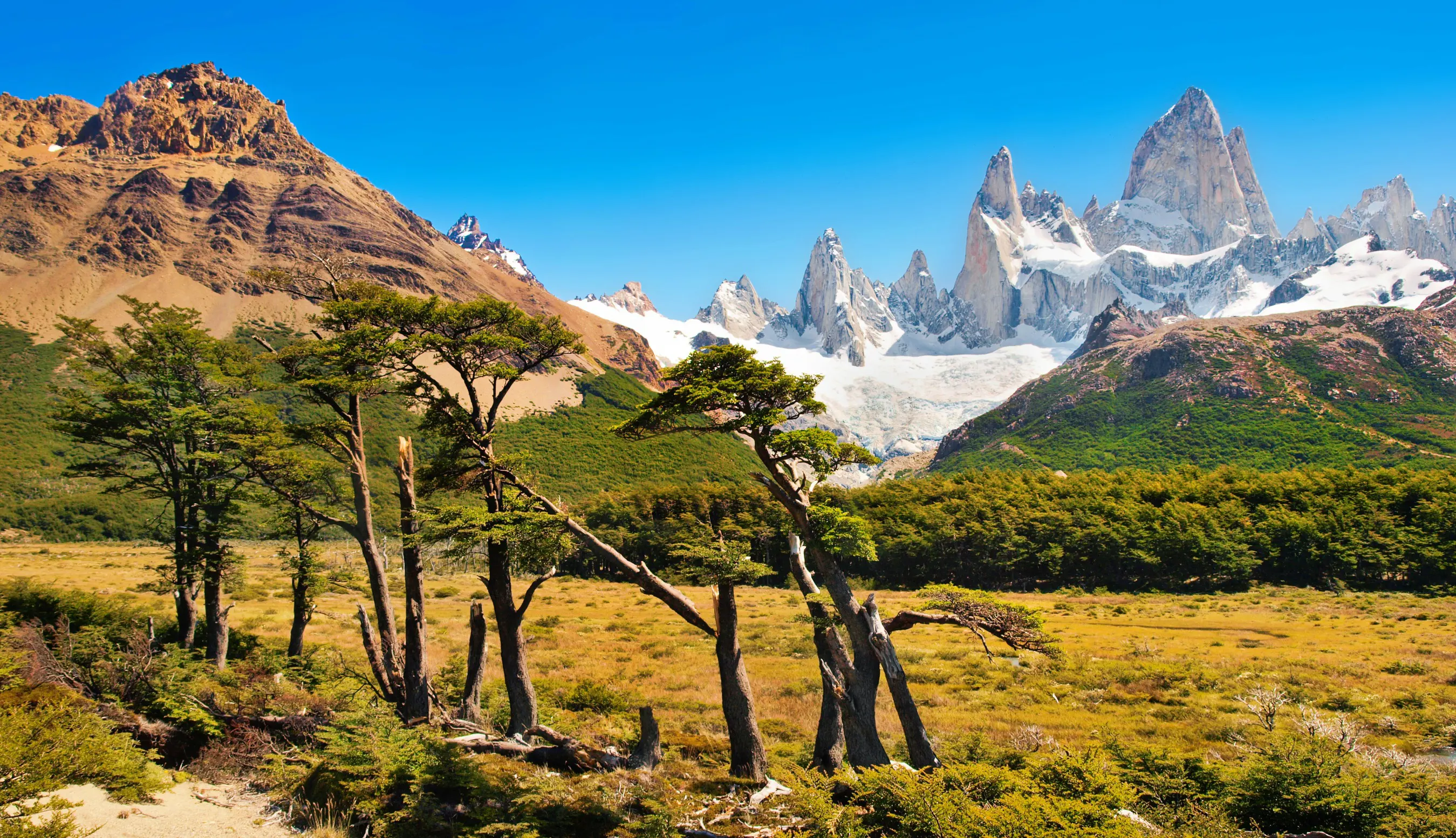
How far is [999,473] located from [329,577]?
77.4 m

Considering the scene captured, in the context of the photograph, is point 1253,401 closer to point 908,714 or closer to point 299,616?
point 908,714

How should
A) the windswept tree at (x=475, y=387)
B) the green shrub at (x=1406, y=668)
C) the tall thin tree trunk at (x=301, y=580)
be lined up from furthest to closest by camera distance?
the green shrub at (x=1406, y=668) < the tall thin tree trunk at (x=301, y=580) < the windswept tree at (x=475, y=387)

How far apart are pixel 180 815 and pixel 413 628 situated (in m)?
4.62

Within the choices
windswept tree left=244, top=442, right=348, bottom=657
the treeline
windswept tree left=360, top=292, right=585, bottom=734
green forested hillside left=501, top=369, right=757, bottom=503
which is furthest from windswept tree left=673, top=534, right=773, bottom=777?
green forested hillside left=501, top=369, right=757, bottom=503

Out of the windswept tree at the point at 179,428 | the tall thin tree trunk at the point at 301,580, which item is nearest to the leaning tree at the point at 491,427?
the tall thin tree trunk at the point at 301,580

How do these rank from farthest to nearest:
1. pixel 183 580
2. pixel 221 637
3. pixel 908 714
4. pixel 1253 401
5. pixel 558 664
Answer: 1. pixel 1253 401
2. pixel 558 664
3. pixel 221 637
4. pixel 183 580
5. pixel 908 714

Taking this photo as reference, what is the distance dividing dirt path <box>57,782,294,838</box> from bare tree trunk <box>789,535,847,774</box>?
813 cm

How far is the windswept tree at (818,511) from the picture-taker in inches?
417

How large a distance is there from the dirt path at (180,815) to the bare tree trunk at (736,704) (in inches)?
263

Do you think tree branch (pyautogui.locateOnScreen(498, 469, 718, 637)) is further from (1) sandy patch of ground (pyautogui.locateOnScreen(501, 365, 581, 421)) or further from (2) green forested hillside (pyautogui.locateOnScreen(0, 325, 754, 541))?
(1) sandy patch of ground (pyautogui.locateOnScreen(501, 365, 581, 421))

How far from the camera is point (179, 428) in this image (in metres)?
18.1

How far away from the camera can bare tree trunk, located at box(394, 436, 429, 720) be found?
13.8 metres

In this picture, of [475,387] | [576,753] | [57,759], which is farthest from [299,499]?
[576,753]

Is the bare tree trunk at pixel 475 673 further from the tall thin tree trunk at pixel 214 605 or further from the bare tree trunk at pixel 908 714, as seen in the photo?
the tall thin tree trunk at pixel 214 605
